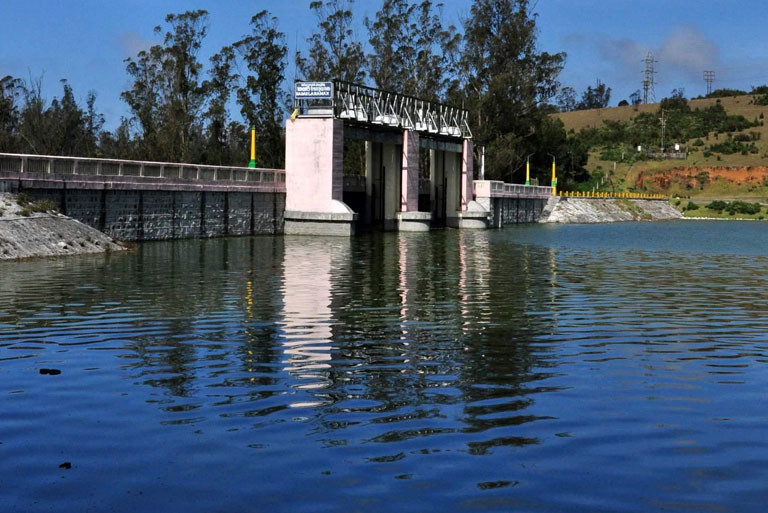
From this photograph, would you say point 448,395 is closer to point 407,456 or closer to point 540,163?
point 407,456

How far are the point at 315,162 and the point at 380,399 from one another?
5032 centimetres

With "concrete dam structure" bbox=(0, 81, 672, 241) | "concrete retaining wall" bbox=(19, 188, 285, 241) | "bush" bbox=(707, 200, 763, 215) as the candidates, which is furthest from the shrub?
"bush" bbox=(707, 200, 763, 215)

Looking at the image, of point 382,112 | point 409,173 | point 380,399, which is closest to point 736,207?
point 409,173

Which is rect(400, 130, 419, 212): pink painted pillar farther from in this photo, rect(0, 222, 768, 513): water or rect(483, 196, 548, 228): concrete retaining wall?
rect(0, 222, 768, 513): water

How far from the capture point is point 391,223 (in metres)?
73.4

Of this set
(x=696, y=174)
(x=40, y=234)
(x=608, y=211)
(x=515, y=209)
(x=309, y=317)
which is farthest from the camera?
(x=696, y=174)

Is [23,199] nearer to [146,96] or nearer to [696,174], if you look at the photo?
[146,96]

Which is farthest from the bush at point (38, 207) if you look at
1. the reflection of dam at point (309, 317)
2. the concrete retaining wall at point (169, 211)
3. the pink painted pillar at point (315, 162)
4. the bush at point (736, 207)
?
the bush at point (736, 207)

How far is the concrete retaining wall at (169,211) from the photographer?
45531 millimetres

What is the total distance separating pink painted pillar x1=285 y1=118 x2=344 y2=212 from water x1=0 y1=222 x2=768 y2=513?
1391 inches

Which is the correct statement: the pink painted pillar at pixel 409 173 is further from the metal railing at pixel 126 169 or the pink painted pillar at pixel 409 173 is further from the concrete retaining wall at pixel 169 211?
the concrete retaining wall at pixel 169 211

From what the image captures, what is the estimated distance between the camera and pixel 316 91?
200 feet

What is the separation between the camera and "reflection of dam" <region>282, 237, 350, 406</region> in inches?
529

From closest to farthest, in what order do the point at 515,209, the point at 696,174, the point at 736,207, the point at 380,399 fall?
the point at 380,399
the point at 515,209
the point at 736,207
the point at 696,174
